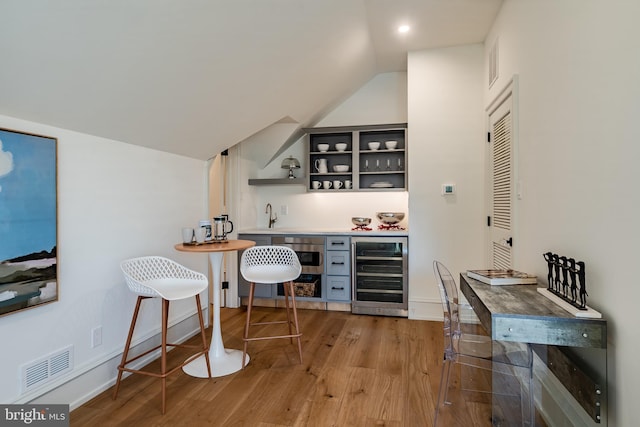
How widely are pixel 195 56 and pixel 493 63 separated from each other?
259 centimetres

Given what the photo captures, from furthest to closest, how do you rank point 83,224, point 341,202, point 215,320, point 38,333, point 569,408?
point 341,202, point 215,320, point 83,224, point 38,333, point 569,408

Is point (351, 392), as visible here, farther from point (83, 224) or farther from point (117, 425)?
point (83, 224)

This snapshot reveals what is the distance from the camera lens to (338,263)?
12.8ft

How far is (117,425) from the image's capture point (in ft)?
6.14

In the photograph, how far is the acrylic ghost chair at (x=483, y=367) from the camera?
1782mm

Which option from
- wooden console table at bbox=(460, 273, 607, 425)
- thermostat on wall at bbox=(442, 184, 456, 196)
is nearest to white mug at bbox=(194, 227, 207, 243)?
wooden console table at bbox=(460, 273, 607, 425)

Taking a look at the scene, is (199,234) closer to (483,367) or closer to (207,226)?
(207,226)

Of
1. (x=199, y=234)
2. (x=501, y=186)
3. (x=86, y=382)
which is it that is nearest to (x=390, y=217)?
(x=501, y=186)

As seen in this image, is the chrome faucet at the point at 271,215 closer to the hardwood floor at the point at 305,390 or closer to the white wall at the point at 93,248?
the hardwood floor at the point at 305,390

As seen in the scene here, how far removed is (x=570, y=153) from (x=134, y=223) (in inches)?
108

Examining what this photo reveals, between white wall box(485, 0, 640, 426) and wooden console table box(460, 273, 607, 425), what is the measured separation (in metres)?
0.06

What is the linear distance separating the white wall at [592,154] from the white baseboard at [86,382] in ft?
8.85

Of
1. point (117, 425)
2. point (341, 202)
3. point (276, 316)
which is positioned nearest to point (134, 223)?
point (117, 425)

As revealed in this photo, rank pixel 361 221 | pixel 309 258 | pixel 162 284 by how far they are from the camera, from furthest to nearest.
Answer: pixel 361 221, pixel 309 258, pixel 162 284
